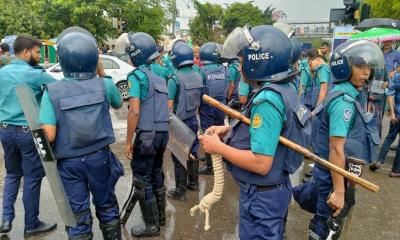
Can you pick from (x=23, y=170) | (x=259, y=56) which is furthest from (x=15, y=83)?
(x=259, y=56)

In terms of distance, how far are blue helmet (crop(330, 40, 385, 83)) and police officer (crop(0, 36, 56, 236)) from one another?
264cm

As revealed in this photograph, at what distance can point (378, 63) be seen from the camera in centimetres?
285

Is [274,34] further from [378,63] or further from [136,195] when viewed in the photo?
[136,195]

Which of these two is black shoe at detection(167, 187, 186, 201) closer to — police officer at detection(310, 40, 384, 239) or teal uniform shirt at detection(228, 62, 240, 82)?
police officer at detection(310, 40, 384, 239)

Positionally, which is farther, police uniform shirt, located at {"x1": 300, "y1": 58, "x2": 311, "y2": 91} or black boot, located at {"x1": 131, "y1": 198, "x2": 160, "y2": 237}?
police uniform shirt, located at {"x1": 300, "y1": 58, "x2": 311, "y2": 91}

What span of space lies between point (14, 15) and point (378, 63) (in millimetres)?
21463

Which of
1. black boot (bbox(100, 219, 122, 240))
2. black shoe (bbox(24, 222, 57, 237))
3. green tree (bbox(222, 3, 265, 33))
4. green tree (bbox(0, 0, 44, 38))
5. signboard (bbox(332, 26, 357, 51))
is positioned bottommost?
black shoe (bbox(24, 222, 57, 237))

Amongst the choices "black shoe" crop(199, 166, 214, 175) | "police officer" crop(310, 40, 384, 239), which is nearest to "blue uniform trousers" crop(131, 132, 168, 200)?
"police officer" crop(310, 40, 384, 239)

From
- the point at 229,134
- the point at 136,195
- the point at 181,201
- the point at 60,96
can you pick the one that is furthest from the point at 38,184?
the point at 229,134

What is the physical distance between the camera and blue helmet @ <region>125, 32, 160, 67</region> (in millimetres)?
3812

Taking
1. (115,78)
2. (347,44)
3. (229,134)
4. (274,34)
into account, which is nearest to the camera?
(274,34)

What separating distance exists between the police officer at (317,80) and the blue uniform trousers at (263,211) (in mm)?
3940

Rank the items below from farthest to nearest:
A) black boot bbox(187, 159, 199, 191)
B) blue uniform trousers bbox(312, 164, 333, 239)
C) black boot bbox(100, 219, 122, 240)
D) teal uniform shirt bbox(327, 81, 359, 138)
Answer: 1. black boot bbox(187, 159, 199, 191)
2. black boot bbox(100, 219, 122, 240)
3. blue uniform trousers bbox(312, 164, 333, 239)
4. teal uniform shirt bbox(327, 81, 359, 138)

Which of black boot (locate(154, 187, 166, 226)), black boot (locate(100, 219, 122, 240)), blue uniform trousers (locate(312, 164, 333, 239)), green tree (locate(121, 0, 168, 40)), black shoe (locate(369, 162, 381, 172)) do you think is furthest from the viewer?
green tree (locate(121, 0, 168, 40))
